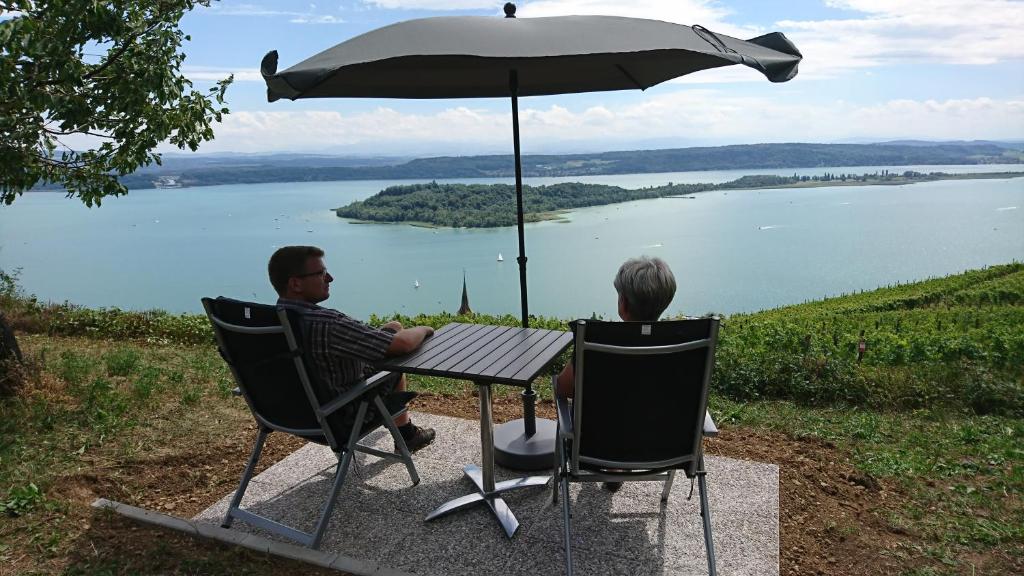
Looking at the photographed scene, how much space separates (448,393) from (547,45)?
3110 millimetres

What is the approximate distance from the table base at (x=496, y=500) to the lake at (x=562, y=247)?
25469mm

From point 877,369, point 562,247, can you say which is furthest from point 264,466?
point 562,247

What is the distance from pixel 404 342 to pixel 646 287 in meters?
1.19

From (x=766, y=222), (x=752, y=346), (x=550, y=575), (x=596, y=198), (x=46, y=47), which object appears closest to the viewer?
(x=550, y=575)

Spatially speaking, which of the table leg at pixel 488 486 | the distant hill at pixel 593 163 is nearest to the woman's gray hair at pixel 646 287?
the table leg at pixel 488 486

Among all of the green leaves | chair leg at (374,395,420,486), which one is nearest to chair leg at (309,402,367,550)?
chair leg at (374,395,420,486)

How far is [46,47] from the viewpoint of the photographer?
425 cm

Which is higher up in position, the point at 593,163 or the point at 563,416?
the point at 593,163

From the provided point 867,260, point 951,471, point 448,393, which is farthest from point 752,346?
point 867,260

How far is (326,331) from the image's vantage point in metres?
2.81

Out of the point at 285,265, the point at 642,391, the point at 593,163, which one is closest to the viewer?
the point at 642,391

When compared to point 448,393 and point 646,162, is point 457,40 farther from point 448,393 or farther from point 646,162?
point 646,162

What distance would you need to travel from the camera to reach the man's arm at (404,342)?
3096mm

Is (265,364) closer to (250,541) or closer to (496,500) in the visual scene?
(250,541)
